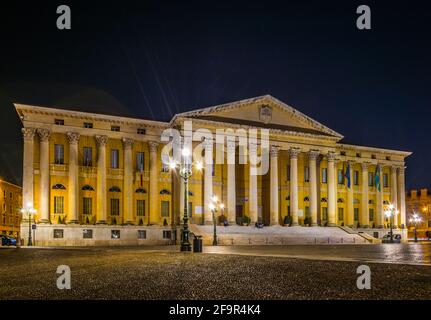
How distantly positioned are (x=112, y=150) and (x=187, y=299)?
41.2 meters

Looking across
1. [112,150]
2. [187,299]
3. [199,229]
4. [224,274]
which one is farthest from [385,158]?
[187,299]

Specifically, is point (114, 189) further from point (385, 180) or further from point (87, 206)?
point (385, 180)

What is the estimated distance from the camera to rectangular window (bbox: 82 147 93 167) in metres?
47.8

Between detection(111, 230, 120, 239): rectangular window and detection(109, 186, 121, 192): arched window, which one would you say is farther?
detection(109, 186, 121, 192): arched window

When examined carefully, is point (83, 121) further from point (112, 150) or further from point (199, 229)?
point (199, 229)

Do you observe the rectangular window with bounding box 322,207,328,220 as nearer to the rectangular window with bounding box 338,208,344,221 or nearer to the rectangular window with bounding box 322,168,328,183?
the rectangular window with bounding box 338,208,344,221

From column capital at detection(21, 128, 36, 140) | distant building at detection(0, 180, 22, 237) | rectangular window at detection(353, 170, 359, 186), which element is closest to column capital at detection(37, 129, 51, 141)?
column capital at detection(21, 128, 36, 140)

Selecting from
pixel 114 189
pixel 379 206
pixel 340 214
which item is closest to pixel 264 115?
pixel 114 189

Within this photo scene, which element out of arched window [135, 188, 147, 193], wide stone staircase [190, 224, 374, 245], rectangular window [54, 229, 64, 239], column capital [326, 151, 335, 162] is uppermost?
column capital [326, 151, 335, 162]

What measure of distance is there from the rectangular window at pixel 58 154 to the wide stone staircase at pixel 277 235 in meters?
13.9

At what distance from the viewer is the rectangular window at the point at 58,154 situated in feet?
152

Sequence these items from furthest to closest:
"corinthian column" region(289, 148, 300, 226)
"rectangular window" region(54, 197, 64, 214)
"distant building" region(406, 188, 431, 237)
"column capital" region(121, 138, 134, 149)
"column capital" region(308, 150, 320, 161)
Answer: "distant building" region(406, 188, 431, 237) → "column capital" region(308, 150, 320, 161) → "corinthian column" region(289, 148, 300, 226) → "column capital" region(121, 138, 134, 149) → "rectangular window" region(54, 197, 64, 214)

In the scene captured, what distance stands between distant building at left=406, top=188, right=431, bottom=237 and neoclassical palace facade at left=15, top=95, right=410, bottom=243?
44.7m

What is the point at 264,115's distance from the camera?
52750mm
